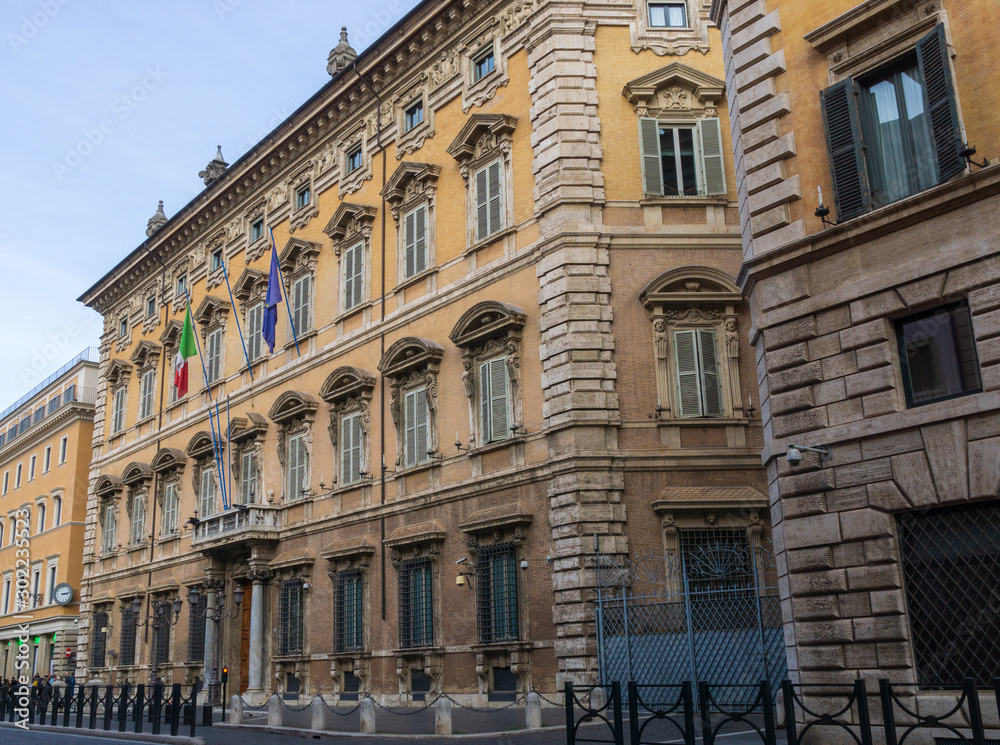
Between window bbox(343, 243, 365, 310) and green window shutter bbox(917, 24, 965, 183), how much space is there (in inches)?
680

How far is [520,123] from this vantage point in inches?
914

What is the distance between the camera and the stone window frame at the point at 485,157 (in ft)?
75.7

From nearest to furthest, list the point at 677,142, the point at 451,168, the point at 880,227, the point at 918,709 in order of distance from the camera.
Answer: the point at 918,709, the point at 880,227, the point at 677,142, the point at 451,168

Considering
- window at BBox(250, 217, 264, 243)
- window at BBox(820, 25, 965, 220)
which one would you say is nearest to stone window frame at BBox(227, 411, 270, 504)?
window at BBox(250, 217, 264, 243)

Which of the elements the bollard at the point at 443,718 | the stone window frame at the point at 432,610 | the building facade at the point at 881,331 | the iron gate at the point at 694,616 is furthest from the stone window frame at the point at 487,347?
the building facade at the point at 881,331

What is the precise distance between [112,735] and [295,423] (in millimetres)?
9925

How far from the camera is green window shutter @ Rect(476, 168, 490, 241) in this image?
77.7ft

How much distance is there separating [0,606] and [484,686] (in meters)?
40.6

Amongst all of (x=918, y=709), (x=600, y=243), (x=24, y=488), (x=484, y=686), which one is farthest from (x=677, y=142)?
(x=24, y=488)

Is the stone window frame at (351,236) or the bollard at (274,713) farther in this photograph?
the stone window frame at (351,236)

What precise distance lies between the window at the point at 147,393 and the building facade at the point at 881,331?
29.2m

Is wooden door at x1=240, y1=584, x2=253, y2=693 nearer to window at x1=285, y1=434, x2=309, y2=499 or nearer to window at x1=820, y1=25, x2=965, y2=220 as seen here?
window at x1=285, y1=434, x2=309, y2=499

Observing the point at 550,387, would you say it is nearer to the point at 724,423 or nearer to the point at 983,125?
the point at 724,423

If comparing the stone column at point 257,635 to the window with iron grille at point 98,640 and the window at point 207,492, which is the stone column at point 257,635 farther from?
the window with iron grille at point 98,640
